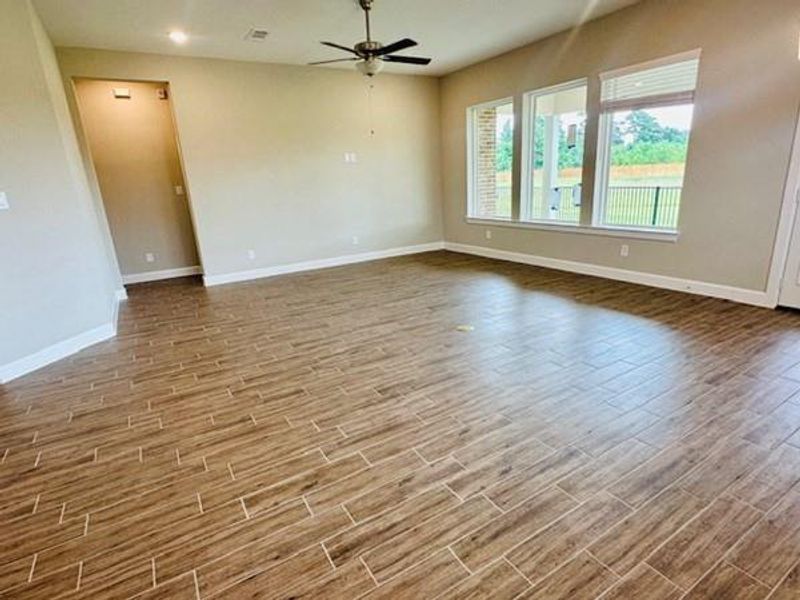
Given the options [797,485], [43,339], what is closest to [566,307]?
[797,485]

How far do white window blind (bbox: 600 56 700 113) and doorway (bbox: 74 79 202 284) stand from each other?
18.4 feet

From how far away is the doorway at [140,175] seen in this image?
5.98 m

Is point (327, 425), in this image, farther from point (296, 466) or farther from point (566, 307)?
point (566, 307)

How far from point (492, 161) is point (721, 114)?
345 centimetres

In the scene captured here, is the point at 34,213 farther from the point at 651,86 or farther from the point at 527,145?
the point at 651,86

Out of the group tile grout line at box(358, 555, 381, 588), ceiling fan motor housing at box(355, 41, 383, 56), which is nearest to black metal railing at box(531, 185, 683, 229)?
ceiling fan motor housing at box(355, 41, 383, 56)

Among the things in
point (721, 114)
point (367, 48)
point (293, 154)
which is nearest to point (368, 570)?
point (367, 48)

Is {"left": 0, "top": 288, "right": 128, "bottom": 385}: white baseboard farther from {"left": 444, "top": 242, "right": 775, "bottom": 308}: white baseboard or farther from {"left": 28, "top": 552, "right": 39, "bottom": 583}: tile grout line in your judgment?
{"left": 444, "top": 242, "right": 775, "bottom": 308}: white baseboard

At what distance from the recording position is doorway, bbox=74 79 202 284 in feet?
19.6

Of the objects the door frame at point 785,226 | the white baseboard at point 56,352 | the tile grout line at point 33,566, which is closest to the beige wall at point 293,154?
the white baseboard at point 56,352

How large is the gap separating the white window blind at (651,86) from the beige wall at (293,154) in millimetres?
3269

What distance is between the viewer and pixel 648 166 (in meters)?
4.73

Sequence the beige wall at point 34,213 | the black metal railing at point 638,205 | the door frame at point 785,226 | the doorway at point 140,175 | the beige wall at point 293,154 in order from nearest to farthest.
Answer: the beige wall at point 34,213 → the door frame at point 785,226 → the black metal railing at point 638,205 → the beige wall at point 293,154 → the doorway at point 140,175

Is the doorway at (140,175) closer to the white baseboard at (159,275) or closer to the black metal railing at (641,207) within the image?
the white baseboard at (159,275)
